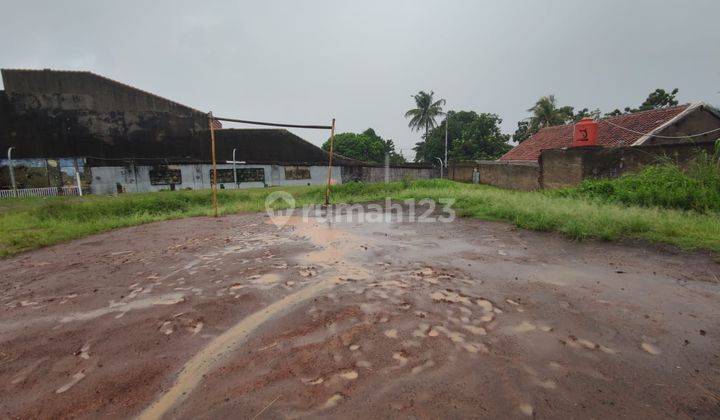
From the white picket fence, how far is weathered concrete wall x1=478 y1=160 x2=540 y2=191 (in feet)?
77.2

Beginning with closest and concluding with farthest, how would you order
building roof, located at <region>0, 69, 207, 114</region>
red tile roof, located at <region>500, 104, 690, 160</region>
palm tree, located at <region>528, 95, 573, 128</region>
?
1. red tile roof, located at <region>500, 104, 690, 160</region>
2. building roof, located at <region>0, 69, 207, 114</region>
3. palm tree, located at <region>528, 95, 573, 128</region>

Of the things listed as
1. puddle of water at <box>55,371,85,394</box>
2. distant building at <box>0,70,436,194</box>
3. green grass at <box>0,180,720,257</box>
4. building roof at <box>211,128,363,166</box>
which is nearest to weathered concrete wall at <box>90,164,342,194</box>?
distant building at <box>0,70,436,194</box>

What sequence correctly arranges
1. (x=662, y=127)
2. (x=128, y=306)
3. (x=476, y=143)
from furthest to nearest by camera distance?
(x=476, y=143) → (x=662, y=127) → (x=128, y=306)

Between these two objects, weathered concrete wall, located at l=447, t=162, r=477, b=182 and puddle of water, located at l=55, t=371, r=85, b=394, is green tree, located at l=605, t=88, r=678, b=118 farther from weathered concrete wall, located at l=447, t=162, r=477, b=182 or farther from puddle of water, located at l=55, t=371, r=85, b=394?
puddle of water, located at l=55, t=371, r=85, b=394

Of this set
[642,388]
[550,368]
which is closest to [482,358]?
[550,368]

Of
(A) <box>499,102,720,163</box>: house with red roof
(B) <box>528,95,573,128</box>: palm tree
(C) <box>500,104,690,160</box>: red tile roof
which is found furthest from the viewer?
(B) <box>528,95,573,128</box>: palm tree

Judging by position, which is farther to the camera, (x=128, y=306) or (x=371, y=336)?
(x=128, y=306)

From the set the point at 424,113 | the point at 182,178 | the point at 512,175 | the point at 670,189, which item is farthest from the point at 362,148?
the point at 670,189

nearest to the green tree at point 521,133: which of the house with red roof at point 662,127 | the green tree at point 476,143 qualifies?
the green tree at point 476,143

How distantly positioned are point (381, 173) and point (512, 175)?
1105 centimetres

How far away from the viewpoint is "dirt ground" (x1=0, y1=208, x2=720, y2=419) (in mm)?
1889

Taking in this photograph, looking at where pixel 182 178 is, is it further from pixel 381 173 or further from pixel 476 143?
pixel 476 143

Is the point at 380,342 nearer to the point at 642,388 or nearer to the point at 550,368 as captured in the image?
the point at 550,368

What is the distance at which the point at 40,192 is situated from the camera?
17.4 meters
